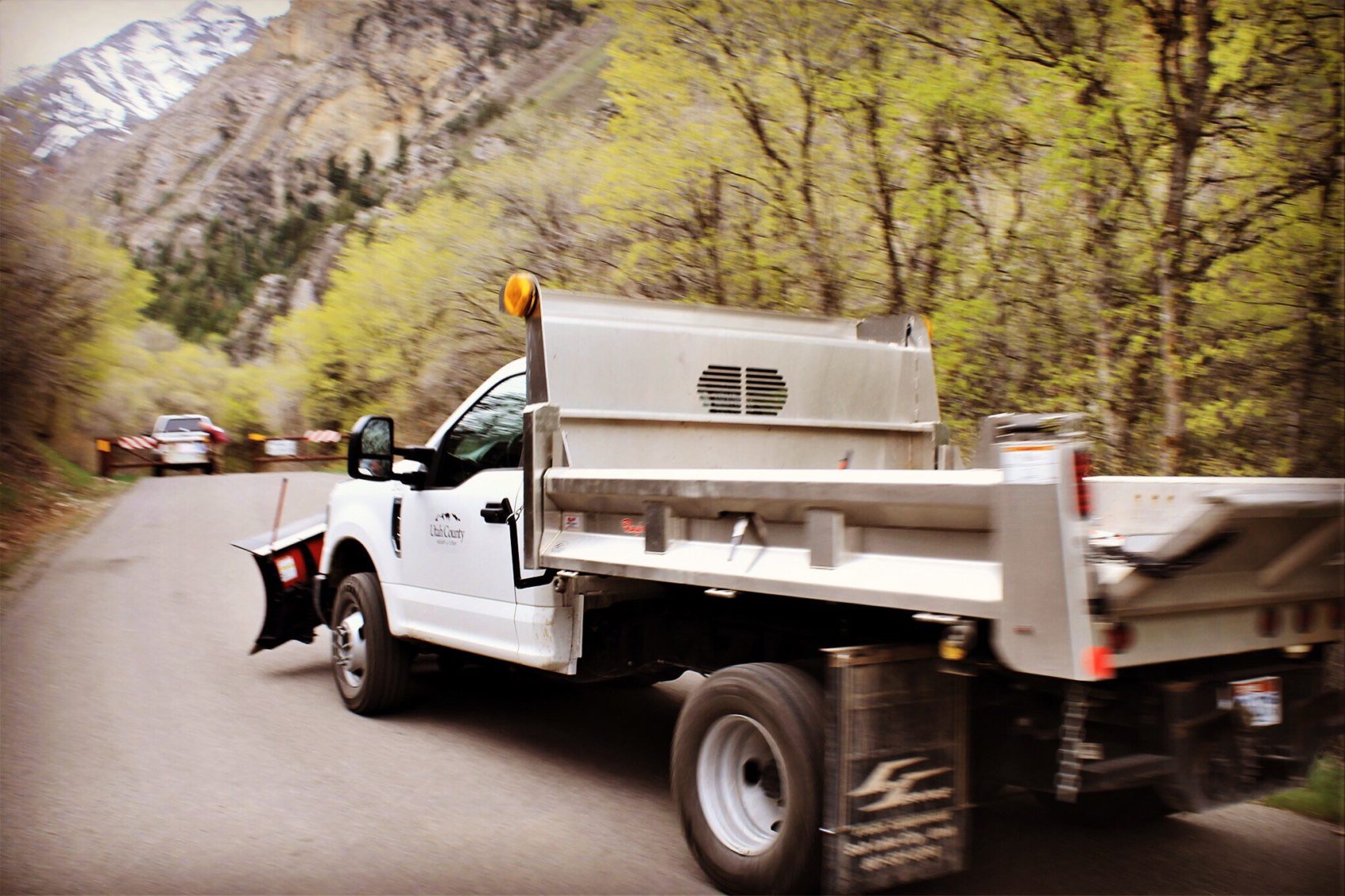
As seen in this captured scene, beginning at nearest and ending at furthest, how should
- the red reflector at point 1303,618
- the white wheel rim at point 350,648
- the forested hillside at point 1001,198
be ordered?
the red reflector at point 1303,618, the white wheel rim at point 350,648, the forested hillside at point 1001,198

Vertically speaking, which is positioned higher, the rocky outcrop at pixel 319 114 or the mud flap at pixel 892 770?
the rocky outcrop at pixel 319 114

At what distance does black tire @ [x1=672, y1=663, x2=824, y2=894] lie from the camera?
11.8ft

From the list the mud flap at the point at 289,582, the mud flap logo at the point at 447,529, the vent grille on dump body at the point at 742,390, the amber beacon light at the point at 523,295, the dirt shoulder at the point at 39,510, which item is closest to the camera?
the amber beacon light at the point at 523,295

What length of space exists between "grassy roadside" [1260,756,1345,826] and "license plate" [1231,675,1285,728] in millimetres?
1630

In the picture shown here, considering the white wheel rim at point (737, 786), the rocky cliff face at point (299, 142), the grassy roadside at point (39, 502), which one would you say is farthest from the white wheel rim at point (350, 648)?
the rocky cliff face at point (299, 142)

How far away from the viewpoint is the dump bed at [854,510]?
299 cm

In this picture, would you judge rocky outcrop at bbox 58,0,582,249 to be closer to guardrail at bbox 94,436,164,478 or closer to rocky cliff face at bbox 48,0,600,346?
rocky cliff face at bbox 48,0,600,346

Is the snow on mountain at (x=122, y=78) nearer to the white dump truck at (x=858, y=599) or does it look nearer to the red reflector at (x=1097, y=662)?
the white dump truck at (x=858, y=599)

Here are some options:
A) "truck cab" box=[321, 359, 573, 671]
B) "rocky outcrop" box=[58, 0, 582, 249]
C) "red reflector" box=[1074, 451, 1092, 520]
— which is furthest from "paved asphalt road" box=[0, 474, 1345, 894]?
"rocky outcrop" box=[58, 0, 582, 249]

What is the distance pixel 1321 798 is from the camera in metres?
5.00

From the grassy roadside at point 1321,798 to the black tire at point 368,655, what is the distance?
4.69m

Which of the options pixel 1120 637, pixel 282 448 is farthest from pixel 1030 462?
pixel 282 448

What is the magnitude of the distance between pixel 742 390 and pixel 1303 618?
2814 mm

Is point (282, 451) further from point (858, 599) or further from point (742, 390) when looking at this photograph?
point (858, 599)
